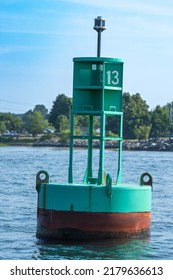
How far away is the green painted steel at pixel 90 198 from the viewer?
3084 cm

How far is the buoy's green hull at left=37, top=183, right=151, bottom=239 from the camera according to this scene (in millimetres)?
30875

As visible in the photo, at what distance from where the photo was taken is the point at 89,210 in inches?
1217

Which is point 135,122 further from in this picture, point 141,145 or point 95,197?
point 95,197

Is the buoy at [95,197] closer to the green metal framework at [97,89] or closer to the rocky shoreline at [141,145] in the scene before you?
the green metal framework at [97,89]

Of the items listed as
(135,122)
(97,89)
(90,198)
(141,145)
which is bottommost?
(90,198)

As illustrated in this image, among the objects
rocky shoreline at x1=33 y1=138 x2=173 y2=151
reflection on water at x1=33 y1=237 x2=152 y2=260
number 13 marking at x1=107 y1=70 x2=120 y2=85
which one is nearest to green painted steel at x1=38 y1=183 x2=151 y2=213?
reflection on water at x1=33 y1=237 x2=152 y2=260

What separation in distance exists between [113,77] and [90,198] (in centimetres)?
432

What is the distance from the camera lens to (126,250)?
99.8ft

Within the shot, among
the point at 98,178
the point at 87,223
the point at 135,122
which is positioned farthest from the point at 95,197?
the point at 135,122

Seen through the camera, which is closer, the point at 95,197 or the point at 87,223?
the point at 95,197

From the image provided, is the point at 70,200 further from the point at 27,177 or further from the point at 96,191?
the point at 27,177

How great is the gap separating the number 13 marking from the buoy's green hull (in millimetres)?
3481

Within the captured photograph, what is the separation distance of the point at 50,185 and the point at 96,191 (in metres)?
1.49

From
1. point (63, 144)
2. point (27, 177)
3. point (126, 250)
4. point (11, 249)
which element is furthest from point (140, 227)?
point (63, 144)
